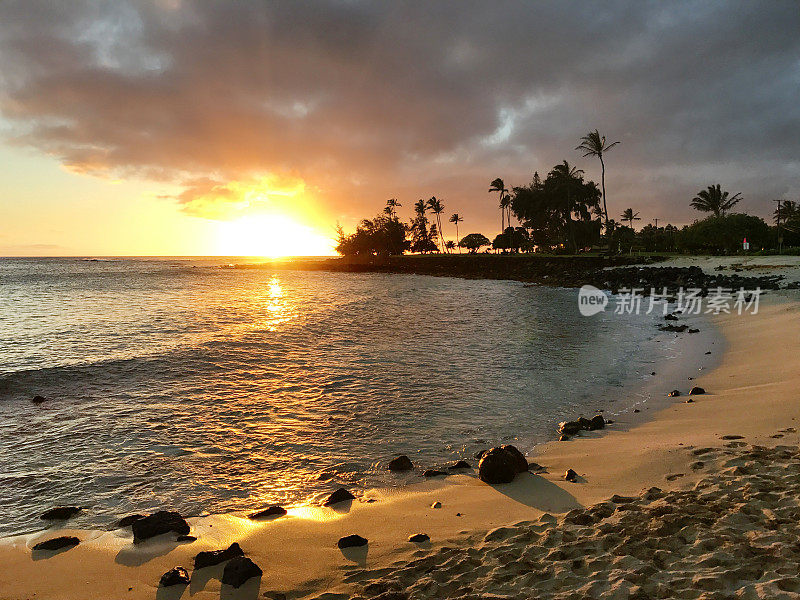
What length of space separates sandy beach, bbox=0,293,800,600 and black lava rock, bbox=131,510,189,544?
136 millimetres

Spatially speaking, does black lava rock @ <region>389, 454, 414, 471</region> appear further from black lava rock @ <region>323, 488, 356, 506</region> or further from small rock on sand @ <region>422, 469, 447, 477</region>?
black lava rock @ <region>323, 488, 356, 506</region>

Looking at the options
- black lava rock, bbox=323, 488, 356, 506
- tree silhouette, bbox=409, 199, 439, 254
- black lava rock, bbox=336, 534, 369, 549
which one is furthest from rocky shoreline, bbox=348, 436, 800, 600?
tree silhouette, bbox=409, 199, 439, 254

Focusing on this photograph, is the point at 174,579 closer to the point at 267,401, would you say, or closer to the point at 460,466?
the point at 460,466

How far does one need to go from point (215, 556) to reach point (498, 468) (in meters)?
3.68

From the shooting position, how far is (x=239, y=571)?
4.20 metres

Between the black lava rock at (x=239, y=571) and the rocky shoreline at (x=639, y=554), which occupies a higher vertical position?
the rocky shoreline at (x=639, y=554)

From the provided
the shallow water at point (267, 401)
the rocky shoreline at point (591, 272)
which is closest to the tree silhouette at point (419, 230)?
the rocky shoreline at point (591, 272)

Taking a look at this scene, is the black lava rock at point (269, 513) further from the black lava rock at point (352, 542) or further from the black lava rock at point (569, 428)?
the black lava rock at point (569, 428)

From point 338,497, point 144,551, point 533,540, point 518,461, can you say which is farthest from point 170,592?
point 518,461

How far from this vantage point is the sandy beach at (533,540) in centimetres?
382

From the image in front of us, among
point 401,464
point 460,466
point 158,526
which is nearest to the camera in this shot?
point 158,526

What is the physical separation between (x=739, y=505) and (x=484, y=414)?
541cm

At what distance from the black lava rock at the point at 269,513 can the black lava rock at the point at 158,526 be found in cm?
Answer: 78

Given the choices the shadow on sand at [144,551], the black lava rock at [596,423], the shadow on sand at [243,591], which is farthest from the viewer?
the black lava rock at [596,423]
